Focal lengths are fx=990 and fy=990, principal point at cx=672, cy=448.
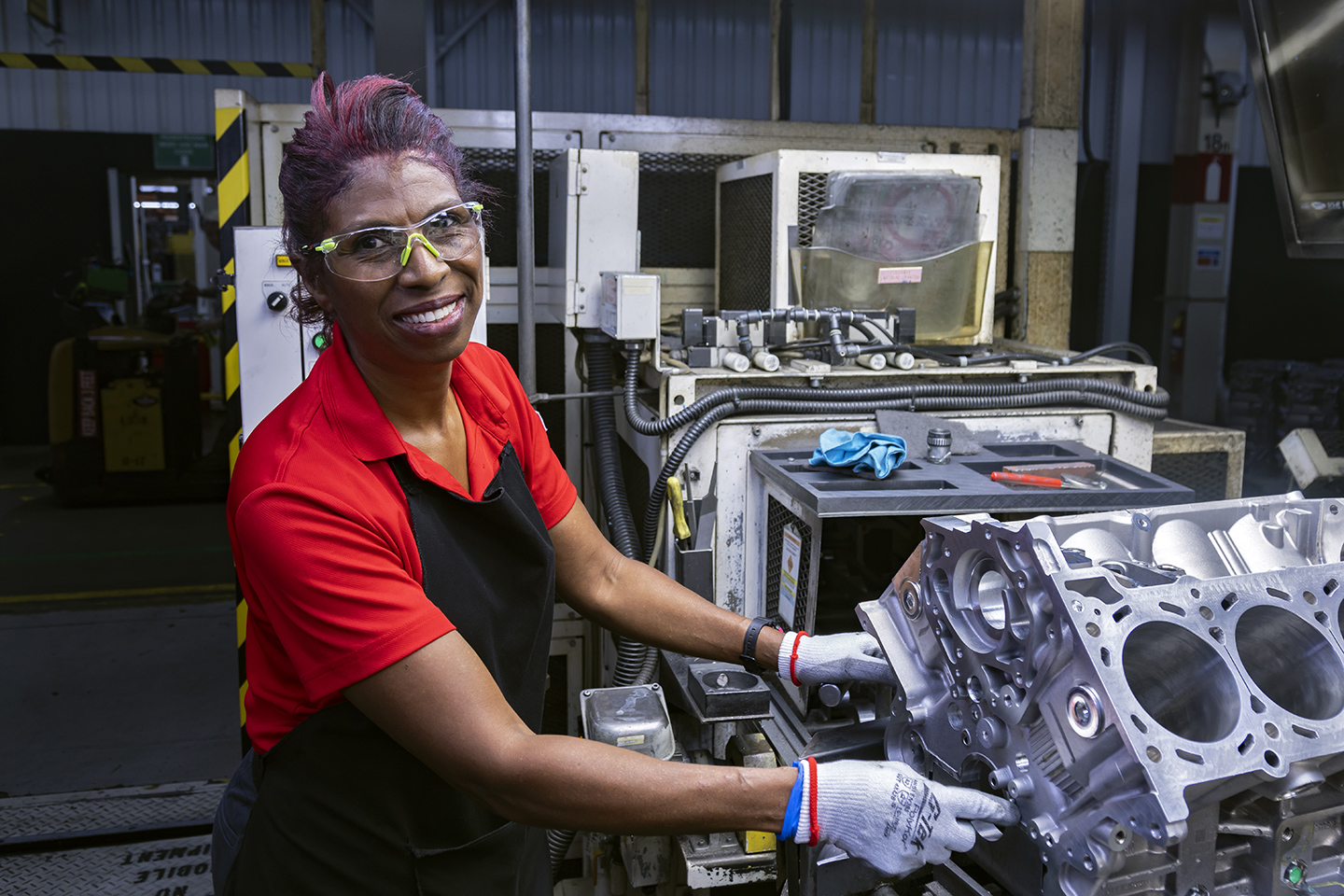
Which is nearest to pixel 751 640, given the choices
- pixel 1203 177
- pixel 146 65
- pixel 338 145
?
pixel 338 145

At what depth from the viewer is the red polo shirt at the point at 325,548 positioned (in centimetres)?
100

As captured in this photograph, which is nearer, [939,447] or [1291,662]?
[1291,662]

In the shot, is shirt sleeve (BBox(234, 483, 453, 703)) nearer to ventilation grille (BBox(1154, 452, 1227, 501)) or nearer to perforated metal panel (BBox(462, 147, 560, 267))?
perforated metal panel (BBox(462, 147, 560, 267))

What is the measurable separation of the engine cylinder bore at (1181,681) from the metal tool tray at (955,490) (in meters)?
0.46

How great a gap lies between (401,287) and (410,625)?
1.25ft

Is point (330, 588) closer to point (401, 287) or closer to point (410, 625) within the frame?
point (410, 625)

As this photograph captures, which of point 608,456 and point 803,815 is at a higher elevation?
point 608,456

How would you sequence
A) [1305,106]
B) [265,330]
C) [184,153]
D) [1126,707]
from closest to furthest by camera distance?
1. [1126,707]
2. [265,330]
3. [1305,106]
4. [184,153]

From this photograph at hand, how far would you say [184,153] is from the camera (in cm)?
710

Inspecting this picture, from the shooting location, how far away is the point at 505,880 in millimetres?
1243

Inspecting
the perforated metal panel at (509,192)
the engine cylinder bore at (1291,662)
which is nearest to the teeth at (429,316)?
the engine cylinder bore at (1291,662)

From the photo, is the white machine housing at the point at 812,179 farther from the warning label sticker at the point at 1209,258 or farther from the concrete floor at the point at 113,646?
the warning label sticker at the point at 1209,258

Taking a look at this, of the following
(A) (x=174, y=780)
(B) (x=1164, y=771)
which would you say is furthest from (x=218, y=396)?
(B) (x=1164, y=771)

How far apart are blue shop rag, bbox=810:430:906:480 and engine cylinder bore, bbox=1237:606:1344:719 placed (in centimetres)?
61
